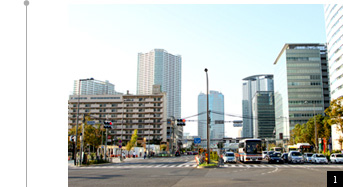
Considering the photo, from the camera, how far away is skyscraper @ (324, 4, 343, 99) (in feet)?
213

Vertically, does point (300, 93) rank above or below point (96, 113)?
above

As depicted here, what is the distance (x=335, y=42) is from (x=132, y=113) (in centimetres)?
7148

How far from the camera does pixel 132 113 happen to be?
11506 centimetres

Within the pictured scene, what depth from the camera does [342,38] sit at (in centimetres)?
6353

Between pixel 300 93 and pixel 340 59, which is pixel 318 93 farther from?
pixel 340 59

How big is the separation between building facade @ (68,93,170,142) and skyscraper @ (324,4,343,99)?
2333 inches

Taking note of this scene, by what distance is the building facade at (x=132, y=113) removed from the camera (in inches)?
4471

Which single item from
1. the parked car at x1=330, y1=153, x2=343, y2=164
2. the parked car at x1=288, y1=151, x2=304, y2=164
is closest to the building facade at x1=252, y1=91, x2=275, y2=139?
the parked car at x1=330, y1=153, x2=343, y2=164

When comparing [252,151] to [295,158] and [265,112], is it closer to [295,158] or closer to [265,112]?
[295,158]

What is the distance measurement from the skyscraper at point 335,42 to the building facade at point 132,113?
194 ft

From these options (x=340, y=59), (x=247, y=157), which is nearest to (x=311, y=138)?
(x=340, y=59)

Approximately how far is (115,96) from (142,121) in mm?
14457

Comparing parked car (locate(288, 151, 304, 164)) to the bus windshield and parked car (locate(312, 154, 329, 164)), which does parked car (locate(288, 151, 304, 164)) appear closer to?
parked car (locate(312, 154, 329, 164))

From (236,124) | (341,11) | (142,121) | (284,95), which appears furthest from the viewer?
(284,95)
